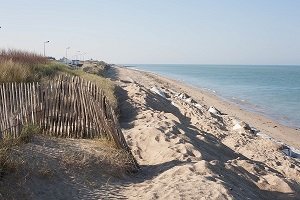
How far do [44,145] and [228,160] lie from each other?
4144mm

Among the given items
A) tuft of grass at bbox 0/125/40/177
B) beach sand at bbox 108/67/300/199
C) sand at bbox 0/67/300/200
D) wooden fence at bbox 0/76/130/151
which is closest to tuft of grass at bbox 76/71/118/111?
beach sand at bbox 108/67/300/199

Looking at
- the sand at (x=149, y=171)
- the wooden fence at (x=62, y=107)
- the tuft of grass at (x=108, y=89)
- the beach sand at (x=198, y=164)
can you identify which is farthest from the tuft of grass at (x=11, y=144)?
the tuft of grass at (x=108, y=89)

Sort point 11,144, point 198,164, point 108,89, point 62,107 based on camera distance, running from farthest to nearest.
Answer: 1. point 108,89
2. point 62,107
3. point 198,164
4. point 11,144

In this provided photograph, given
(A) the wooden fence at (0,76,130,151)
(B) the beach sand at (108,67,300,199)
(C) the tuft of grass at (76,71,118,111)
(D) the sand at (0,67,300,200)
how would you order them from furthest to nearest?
1. (C) the tuft of grass at (76,71,118,111)
2. (A) the wooden fence at (0,76,130,151)
3. (B) the beach sand at (108,67,300,199)
4. (D) the sand at (0,67,300,200)

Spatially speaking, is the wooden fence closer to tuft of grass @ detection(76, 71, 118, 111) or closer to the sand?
the sand

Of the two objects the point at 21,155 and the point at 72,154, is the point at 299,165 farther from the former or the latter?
the point at 21,155

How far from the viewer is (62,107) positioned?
856 cm

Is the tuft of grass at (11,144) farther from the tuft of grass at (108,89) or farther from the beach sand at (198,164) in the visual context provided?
Result: the tuft of grass at (108,89)

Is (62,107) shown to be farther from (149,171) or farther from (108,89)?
(108,89)

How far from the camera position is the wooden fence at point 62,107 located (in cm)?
805

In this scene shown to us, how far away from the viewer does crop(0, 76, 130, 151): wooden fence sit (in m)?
8.05

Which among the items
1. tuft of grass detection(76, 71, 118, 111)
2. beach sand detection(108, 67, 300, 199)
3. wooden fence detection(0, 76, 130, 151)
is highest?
wooden fence detection(0, 76, 130, 151)

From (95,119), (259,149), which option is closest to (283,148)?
(259,149)

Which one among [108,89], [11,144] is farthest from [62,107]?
[108,89]
